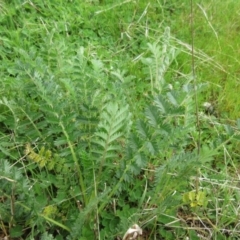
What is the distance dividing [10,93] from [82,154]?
599mm

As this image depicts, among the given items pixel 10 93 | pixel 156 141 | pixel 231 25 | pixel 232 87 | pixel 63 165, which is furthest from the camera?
pixel 231 25

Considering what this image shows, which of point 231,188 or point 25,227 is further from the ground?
point 25,227

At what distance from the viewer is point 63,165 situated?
1.91 m

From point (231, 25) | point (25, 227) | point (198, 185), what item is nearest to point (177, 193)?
point (198, 185)

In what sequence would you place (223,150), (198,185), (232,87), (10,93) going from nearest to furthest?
1. (198,185)
2. (10,93)
3. (223,150)
4. (232,87)

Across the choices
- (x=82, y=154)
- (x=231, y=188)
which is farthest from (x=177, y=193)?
(x=82, y=154)

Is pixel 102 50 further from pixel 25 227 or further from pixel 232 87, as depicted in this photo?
pixel 25 227

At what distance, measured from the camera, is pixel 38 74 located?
196cm

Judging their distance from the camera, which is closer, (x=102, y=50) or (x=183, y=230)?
(x=183, y=230)

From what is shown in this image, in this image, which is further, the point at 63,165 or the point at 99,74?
the point at 99,74

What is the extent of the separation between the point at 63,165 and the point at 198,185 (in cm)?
54

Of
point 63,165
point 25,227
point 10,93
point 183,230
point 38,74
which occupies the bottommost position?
point 183,230

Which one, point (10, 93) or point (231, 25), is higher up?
point (10, 93)

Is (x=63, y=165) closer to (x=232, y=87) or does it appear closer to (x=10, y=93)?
(x=10, y=93)
